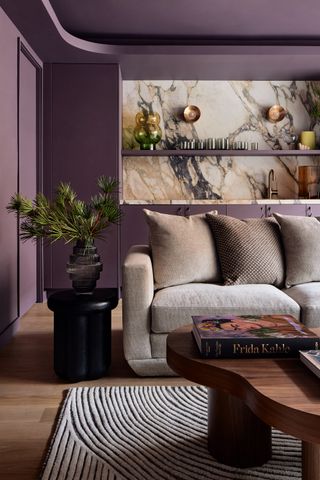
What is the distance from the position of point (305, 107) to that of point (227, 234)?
126 inches

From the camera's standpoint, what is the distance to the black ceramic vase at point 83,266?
262cm

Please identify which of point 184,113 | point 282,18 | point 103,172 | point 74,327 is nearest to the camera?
point 74,327

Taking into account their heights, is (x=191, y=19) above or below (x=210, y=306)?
above

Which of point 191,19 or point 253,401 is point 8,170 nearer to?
point 191,19

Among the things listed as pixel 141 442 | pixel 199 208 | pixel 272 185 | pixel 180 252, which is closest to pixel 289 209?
pixel 272 185

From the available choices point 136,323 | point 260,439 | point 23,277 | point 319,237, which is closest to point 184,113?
point 23,277

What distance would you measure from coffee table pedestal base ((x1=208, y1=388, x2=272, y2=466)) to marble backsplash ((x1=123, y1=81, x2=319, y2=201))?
4.01m

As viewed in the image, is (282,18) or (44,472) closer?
(44,472)

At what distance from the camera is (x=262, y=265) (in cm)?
295

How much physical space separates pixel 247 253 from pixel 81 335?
3.53ft

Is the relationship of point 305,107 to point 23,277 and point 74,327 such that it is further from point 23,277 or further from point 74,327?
point 74,327

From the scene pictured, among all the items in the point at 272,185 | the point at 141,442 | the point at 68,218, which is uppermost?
the point at 272,185

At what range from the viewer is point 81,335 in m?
2.53

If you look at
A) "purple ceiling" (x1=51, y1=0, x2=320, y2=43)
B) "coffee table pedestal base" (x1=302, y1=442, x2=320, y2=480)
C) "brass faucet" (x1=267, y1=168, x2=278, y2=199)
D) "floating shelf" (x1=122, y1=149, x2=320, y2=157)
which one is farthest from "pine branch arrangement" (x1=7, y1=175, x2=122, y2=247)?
"brass faucet" (x1=267, y1=168, x2=278, y2=199)
